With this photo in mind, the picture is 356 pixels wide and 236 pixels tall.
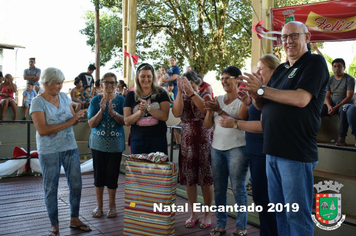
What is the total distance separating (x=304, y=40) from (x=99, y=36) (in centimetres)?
1318

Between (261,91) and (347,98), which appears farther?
(347,98)

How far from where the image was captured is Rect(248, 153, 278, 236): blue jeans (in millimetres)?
2570

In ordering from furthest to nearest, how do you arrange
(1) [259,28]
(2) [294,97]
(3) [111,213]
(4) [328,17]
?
(1) [259,28], (4) [328,17], (3) [111,213], (2) [294,97]

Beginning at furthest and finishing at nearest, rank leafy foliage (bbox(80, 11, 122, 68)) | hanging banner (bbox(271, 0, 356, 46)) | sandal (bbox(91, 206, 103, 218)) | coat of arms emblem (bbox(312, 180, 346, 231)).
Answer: leafy foliage (bbox(80, 11, 122, 68))
hanging banner (bbox(271, 0, 356, 46))
sandal (bbox(91, 206, 103, 218))
coat of arms emblem (bbox(312, 180, 346, 231))

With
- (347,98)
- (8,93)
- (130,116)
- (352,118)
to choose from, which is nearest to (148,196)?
(130,116)

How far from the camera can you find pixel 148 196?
9.39 feet

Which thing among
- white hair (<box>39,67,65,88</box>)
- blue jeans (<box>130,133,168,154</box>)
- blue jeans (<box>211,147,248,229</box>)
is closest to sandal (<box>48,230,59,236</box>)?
blue jeans (<box>130,133,168,154</box>)

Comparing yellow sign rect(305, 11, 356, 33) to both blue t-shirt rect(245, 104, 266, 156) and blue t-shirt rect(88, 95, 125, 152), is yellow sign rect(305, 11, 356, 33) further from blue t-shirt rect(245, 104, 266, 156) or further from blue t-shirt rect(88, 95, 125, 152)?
blue t-shirt rect(88, 95, 125, 152)

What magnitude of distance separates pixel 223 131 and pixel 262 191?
2.10 ft

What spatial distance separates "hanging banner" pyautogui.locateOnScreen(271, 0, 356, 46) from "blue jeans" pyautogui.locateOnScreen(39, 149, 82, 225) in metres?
4.42

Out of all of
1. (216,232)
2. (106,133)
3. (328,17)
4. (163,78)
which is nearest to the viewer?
(216,232)

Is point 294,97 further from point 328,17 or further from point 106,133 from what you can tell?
point 328,17

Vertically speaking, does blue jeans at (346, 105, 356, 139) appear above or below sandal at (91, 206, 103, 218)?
above

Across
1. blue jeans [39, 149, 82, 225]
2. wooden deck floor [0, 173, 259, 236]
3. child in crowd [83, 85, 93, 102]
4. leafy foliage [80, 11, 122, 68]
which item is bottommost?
wooden deck floor [0, 173, 259, 236]
